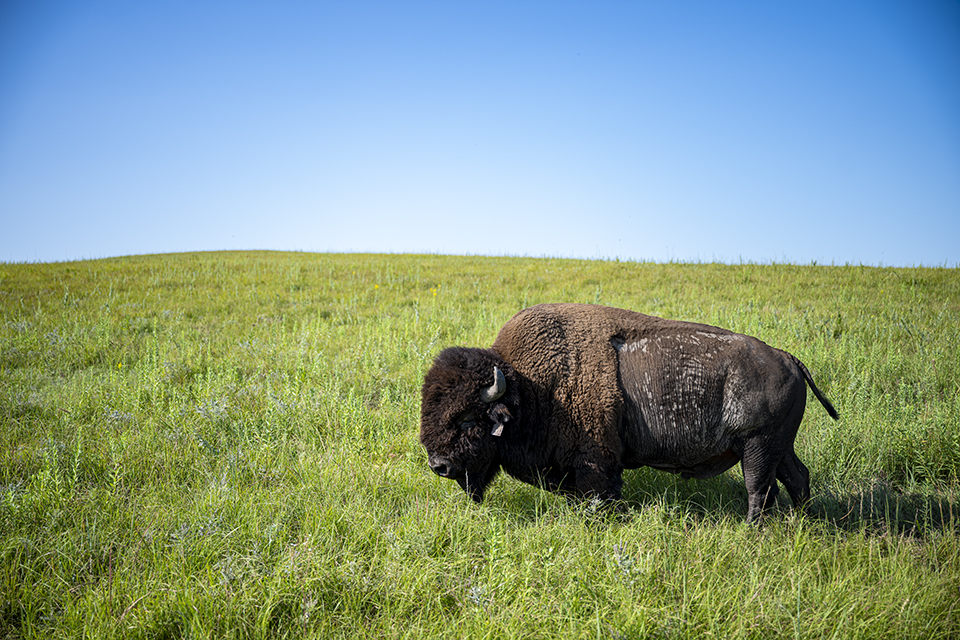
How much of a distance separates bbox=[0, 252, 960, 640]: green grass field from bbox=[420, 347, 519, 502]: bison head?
1.36 feet

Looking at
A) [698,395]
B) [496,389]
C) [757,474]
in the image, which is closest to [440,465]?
[496,389]

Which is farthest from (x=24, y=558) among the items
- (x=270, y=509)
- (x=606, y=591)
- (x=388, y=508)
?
(x=606, y=591)

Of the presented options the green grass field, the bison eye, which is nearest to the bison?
the bison eye

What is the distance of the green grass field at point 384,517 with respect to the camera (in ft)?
9.67

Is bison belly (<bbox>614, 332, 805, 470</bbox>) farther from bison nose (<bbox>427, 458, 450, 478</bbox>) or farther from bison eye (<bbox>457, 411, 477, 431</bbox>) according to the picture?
bison nose (<bbox>427, 458, 450, 478</bbox>)

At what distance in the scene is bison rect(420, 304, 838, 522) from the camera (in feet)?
13.2

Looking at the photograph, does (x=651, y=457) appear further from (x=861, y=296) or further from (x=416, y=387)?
(x=861, y=296)

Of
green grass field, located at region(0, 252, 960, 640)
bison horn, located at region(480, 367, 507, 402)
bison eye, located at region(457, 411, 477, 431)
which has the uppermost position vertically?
bison horn, located at region(480, 367, 507, 402)

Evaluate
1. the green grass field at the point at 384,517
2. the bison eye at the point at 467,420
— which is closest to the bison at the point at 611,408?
the bison eye at the point at 467,420

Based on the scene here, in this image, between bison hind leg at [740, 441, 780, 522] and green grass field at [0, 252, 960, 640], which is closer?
green grass field at [0, 252, 960, 640]

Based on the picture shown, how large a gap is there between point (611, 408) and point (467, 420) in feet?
4.02

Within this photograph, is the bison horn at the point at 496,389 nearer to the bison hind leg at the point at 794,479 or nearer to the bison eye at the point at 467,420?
the bison eye at the point at 467,420

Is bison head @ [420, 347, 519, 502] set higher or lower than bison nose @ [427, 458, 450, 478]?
higher

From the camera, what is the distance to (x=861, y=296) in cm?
1352
